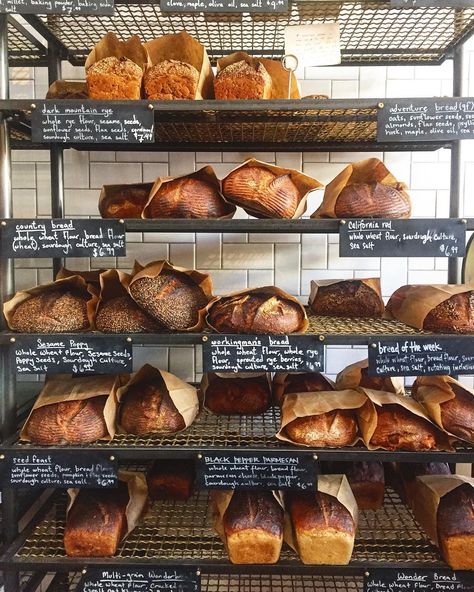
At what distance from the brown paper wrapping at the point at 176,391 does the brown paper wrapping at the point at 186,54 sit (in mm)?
1090

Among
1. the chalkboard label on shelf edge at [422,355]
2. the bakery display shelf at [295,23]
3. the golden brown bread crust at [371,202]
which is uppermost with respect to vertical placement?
the bakery display shelf at [295,23]

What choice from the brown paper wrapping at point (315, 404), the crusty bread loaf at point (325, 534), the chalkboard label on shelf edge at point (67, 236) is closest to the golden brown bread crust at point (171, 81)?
the chalkboard label on shelf edge at point (67, 236)

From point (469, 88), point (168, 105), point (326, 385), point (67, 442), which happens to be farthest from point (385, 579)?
point (469, 88)

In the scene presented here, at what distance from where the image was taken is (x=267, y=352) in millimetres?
1546

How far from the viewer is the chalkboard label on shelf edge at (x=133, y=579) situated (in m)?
1.59

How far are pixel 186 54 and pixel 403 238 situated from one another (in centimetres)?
106

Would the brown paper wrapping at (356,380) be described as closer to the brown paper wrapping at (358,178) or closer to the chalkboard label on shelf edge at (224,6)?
the brown paper wrapping at (358,178)

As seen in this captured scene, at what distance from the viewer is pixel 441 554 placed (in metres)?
1.63

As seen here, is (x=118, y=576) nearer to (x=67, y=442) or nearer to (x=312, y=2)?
(x=67, y=442)

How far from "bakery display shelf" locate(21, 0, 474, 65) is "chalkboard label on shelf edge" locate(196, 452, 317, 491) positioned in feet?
5.22

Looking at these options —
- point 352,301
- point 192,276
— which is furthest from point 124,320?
point 352,301

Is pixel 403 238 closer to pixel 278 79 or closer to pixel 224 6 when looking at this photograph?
pixel 278 79

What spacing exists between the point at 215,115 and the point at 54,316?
97 centimetres

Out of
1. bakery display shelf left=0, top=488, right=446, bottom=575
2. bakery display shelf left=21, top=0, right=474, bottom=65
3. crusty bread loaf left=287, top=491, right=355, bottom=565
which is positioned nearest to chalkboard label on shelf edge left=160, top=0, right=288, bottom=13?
bakery display shelf left=21, top=0, right=474, bottom=65
